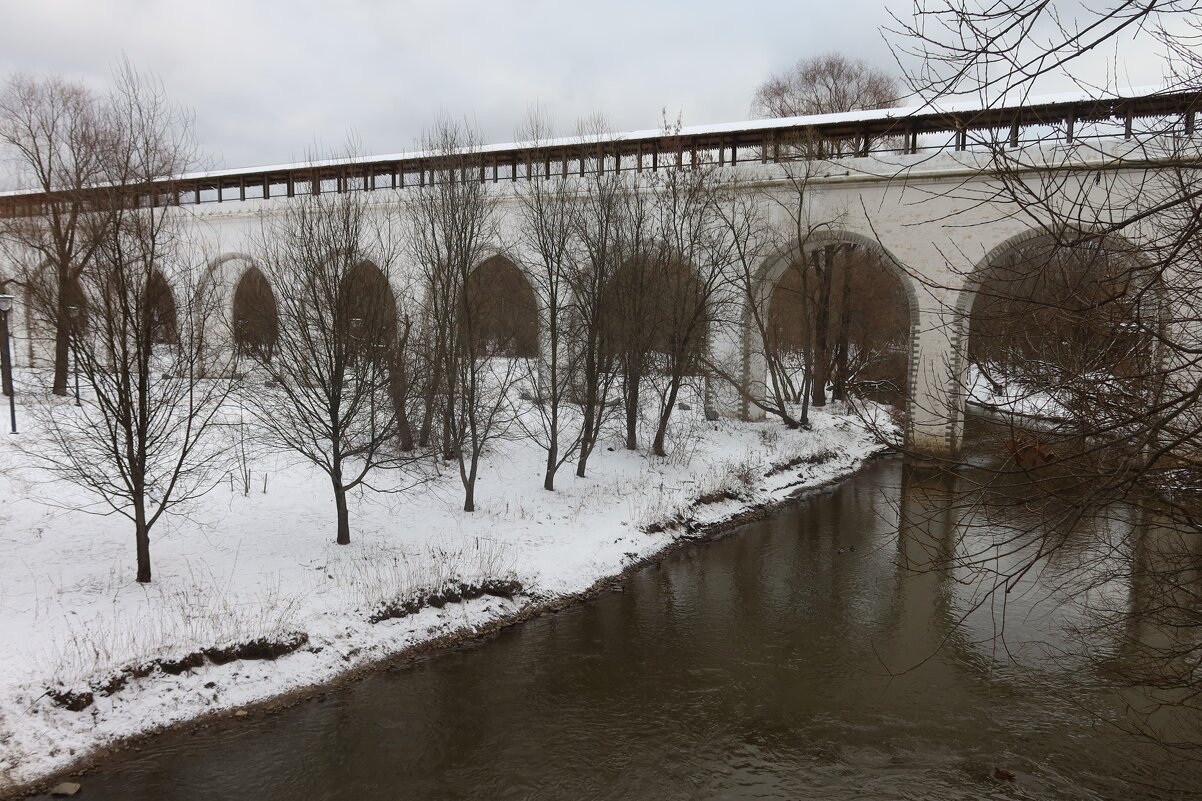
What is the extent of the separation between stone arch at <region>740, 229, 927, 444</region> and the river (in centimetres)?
928

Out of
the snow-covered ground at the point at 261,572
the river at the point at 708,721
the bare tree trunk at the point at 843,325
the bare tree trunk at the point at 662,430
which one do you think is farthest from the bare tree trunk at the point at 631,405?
the bare tree trunk at the point at 843,325

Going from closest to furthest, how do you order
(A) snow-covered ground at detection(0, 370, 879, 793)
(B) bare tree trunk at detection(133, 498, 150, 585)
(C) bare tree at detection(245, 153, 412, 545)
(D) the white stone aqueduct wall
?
1. (A) snow-covered ground at detection(0, 370, 879, 793)
2. (B) bare tree trunk at detection(133, 498, 150, 585)
3. (C) bare tree at detection(245, 153, 412, 545)
4. (D) the white stone aqueduct wall

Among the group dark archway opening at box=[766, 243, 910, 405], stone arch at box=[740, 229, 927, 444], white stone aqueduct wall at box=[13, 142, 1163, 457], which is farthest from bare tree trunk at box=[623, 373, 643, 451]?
dark archway opening at box=[766, 243, 910, 405]

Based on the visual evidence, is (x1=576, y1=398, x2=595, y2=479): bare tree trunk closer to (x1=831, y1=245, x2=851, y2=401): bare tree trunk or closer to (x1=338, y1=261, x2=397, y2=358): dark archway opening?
(x1=338, y1=261, x2=397, y2=358): dark archway opening

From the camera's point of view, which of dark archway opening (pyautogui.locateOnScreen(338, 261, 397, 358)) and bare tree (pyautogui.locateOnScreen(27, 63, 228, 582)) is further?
dark archway opening (pyautogui.locateOnScreen(338, 261, 397, 358))

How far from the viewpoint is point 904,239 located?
1783cm

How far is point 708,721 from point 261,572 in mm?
5816

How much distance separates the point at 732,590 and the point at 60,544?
9.00 meters

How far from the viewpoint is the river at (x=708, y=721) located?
20.7 feet

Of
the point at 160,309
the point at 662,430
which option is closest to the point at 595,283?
the point at 662,430

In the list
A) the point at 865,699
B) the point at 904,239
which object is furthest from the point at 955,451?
the point at 865,699

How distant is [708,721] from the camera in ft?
24.2

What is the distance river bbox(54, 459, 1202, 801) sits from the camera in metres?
6.32

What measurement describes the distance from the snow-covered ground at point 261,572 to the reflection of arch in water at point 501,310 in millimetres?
2484
